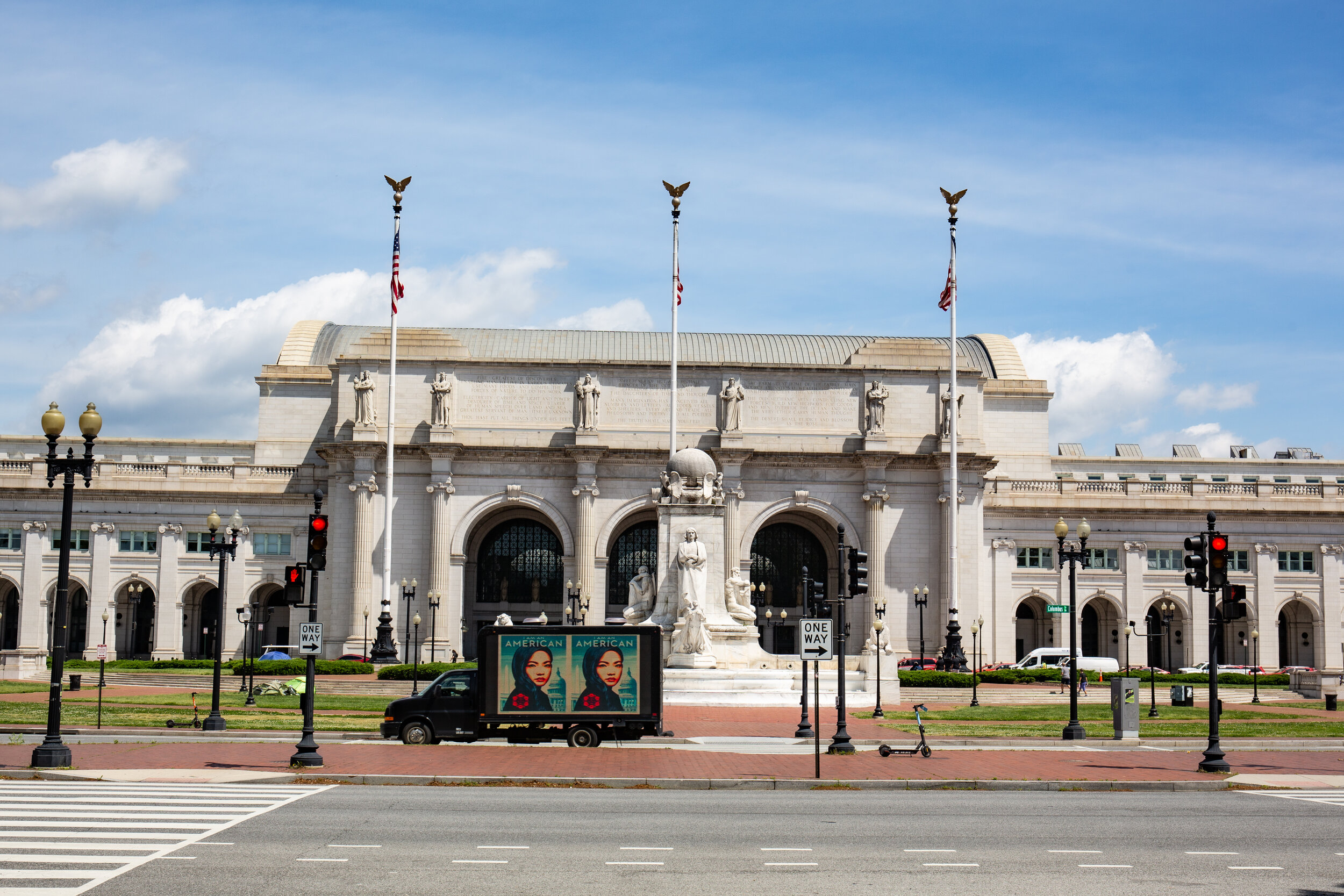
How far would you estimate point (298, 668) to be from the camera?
58.4m

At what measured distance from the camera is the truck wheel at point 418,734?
3117 cm

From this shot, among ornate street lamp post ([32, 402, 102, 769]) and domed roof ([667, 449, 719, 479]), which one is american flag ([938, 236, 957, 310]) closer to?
domed roof ([667, 449, 719, 479])

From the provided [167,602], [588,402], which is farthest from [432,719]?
[167,602]

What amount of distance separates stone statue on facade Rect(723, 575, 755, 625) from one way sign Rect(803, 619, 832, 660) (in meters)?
25.8

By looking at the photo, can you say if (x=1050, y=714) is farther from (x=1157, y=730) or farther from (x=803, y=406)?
(x=803, y=406)

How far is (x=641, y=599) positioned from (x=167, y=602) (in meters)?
45.3

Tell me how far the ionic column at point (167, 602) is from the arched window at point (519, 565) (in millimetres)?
16718

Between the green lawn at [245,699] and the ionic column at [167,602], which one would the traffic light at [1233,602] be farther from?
the ionic column at [167,602]

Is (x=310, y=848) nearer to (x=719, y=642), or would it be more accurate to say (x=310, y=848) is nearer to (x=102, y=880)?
(x=102, y=880)

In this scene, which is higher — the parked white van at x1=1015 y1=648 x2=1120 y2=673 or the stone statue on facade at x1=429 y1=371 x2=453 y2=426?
the stone statue on facade at x1=429 y1=371 x2=453 y2=426

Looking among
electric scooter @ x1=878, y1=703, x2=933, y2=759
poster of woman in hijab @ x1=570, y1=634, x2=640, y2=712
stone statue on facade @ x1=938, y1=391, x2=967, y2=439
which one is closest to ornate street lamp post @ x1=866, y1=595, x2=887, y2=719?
electric scooter @ x1=878, y1=703, x2=933, y2=759

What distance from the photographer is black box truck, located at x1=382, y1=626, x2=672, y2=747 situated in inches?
1238

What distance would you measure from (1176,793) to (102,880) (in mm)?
18609

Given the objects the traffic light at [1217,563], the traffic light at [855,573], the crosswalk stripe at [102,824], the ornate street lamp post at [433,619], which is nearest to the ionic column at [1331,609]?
the ornate street lamp post at [433,619]
